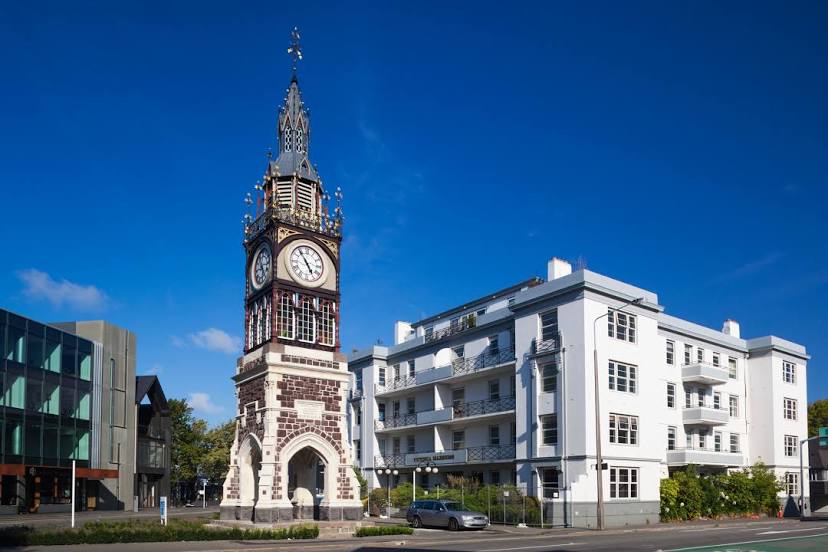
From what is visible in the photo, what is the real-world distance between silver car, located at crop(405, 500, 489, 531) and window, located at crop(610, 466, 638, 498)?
7882 mm

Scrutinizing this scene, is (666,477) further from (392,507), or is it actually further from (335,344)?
(335,344)

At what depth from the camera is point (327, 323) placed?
3544 centimetres

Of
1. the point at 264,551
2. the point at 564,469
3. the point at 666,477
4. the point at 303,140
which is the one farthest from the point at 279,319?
the point at 666,477

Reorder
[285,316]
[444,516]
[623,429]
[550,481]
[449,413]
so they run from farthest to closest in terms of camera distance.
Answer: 1. [449,413]
2. [623,429]
3. [550,481]
4. [444,516]
5. [285,316]

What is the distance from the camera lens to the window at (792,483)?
A: 5462 cm

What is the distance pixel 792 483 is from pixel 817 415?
28.3m

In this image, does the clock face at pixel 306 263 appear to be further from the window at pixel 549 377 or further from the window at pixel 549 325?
the window at pixel 549 377

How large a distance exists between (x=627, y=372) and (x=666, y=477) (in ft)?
22.7

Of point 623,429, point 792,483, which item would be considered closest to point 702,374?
point 623,429

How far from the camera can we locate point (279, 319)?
33781 mm

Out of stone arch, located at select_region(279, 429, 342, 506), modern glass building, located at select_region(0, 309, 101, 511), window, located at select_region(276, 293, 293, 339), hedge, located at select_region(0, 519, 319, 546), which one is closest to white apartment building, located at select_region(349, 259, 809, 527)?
stone arch, located at select_region(279, 429, 342, 506)

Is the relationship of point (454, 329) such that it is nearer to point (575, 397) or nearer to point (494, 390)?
point (494, 390)

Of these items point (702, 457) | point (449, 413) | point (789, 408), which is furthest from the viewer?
point (789, 408)

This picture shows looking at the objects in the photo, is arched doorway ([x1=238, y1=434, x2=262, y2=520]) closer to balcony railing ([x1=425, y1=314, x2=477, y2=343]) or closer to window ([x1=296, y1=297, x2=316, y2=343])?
window ([x1=296, y1=297, x2=316, y2=343])
